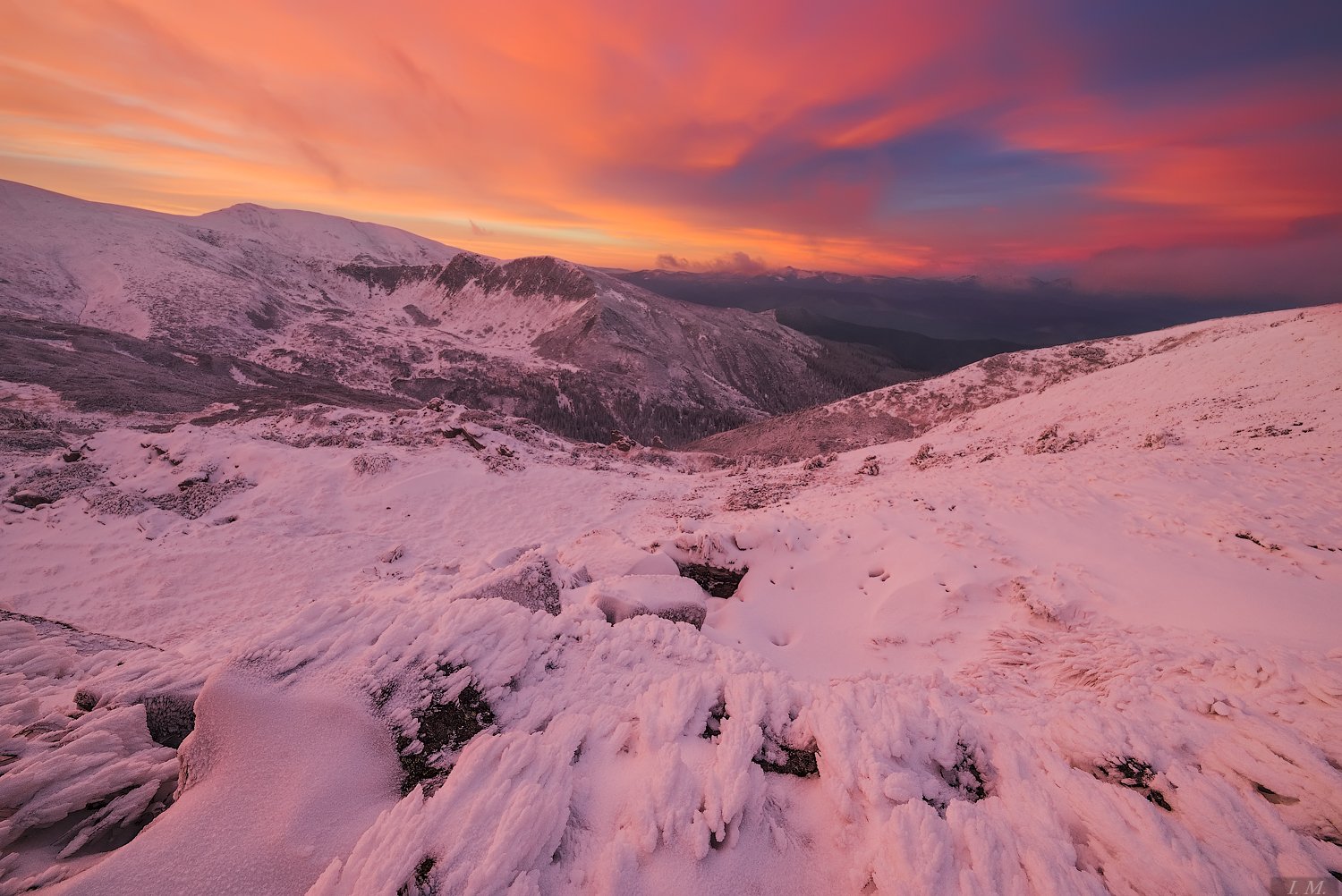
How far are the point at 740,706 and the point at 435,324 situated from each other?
12587cm

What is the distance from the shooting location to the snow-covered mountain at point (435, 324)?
7225 cm

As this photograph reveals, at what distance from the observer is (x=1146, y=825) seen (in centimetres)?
311

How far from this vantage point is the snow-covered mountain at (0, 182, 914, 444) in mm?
72250

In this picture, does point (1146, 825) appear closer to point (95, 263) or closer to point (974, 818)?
point (974, 818)

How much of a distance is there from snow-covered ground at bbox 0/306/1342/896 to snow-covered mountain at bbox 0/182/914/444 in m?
62.6

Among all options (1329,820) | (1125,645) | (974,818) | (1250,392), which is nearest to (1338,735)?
(1329,820)

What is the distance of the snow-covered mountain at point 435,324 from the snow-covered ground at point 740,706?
6259cm

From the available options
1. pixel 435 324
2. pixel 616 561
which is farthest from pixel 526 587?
pixel 435 324

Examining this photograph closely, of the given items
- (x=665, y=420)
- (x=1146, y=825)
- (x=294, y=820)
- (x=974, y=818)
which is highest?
(x=1146, y=825)

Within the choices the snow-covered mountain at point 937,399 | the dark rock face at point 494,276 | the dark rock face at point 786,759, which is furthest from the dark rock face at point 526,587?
the dark rock face at point 494,276

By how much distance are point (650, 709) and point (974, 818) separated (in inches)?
108

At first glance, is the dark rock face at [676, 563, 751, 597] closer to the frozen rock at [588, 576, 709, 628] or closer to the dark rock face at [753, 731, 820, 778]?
the frozen rock at [588, 576, 709, 628]

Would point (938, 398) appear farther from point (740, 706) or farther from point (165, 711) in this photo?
point (165, 711)

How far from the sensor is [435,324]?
111938 mm
